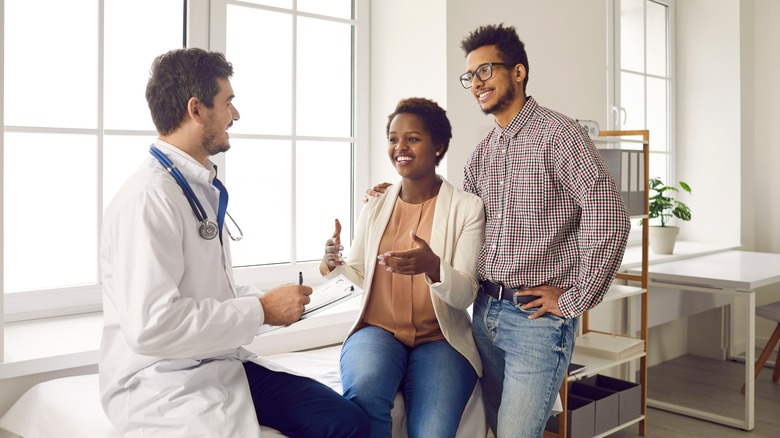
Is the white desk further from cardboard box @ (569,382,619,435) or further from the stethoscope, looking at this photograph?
the stethoscope

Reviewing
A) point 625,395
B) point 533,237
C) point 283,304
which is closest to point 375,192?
point 533,237

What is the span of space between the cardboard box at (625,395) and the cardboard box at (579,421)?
0.23 m

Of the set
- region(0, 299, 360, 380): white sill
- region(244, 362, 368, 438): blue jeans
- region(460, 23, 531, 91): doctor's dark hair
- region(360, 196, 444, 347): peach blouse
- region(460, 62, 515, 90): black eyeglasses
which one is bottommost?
region(244, 362, 368, 438): blue jeans

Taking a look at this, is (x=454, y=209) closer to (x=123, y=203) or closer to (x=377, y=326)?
(x=377, y=326)

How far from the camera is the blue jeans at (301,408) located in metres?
1.71

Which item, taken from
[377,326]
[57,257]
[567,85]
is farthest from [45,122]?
[567,85]

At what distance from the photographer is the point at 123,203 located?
1.52 metres

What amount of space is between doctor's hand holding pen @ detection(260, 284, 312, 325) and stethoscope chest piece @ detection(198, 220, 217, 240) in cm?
19

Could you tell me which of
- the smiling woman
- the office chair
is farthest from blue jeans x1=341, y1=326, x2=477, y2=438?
the office chair

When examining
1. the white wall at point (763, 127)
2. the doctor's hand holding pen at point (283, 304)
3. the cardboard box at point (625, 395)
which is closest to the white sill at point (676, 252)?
the white wall at point (763, 127)

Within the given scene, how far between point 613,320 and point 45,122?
9.84 ft

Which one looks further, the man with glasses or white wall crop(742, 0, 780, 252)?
white wall crop(742, 0, 780, 252)

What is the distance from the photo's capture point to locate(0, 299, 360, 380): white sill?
1.90 meters

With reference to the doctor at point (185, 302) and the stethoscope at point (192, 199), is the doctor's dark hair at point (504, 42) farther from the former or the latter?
the stethoscope at point (192, 199)
